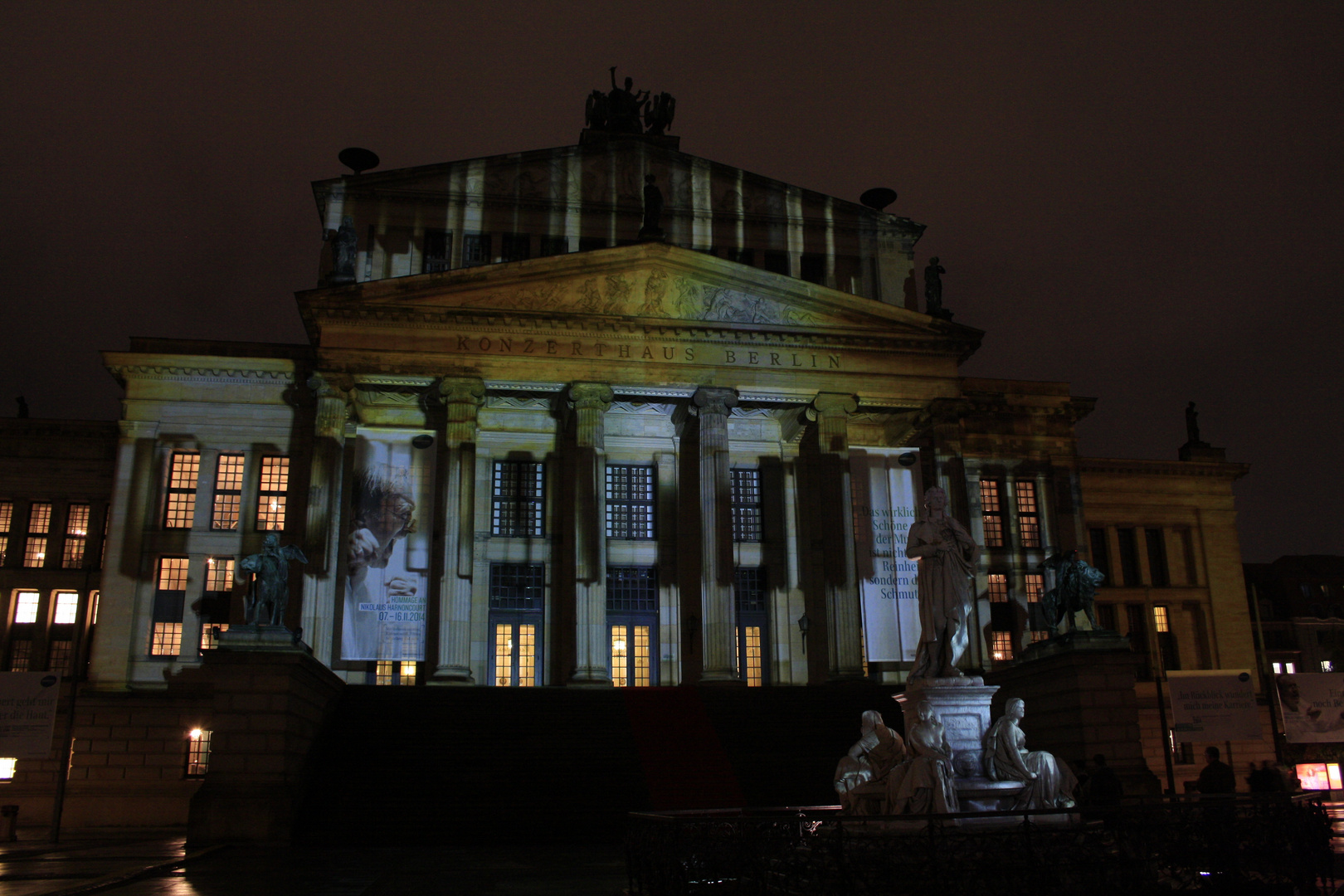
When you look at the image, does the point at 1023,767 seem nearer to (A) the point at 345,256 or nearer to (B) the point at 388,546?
(B) the point at 388,546

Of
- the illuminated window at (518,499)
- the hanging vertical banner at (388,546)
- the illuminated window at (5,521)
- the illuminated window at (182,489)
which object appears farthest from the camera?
the illuminated window at (5,521)

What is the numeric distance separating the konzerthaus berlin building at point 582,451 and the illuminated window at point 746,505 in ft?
0.42

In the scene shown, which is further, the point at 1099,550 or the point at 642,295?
the point at 1099,550

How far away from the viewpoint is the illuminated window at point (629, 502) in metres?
41.9

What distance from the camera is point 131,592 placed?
37.7 meters

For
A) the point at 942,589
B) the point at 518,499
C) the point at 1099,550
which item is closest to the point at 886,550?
the point at 518,499

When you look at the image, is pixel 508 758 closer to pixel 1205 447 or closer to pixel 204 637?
pixel 204 637

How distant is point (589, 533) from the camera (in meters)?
36.3

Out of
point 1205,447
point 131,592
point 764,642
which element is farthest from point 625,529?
point 1205,447

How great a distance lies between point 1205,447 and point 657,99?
1167 inches

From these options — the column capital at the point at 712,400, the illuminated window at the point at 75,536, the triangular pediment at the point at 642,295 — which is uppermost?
the triangular pediment at the point at 642,295

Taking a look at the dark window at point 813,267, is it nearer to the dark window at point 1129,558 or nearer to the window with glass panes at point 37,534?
the dark window at point 1129,558

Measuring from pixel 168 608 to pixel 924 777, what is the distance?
32279 millimetres

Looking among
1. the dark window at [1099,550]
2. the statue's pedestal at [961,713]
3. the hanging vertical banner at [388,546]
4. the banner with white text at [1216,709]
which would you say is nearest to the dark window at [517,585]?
the hanging vertical banner at [388,546]
